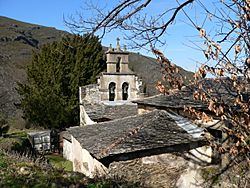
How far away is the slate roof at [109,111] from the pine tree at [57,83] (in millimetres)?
5687

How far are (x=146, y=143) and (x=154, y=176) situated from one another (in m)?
0.92

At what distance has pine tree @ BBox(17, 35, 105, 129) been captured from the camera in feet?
76.4

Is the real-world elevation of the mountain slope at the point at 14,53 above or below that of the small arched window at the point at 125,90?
above

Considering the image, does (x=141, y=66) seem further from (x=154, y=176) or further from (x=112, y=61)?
(x=154, y=176)

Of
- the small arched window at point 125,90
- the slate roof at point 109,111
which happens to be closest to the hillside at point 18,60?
the small arched window at point 125,90

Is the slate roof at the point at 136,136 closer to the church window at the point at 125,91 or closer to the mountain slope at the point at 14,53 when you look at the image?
the mountain slope at the point at 14,53

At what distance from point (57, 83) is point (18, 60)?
17.0m

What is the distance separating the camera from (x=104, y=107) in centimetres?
1747

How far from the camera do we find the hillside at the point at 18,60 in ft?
90.3

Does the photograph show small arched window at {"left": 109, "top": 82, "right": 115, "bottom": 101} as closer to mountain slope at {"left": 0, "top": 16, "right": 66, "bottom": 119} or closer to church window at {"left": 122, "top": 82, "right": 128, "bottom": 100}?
church window at {"left": 122, "top": 82, "right": 128, "bottom": 100}

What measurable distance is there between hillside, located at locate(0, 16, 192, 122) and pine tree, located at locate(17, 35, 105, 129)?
219 cm

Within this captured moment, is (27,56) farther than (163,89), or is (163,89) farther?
(27,56)

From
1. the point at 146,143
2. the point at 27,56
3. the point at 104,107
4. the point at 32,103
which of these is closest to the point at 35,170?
the point at 146,143

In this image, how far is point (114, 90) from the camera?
1797 cm
